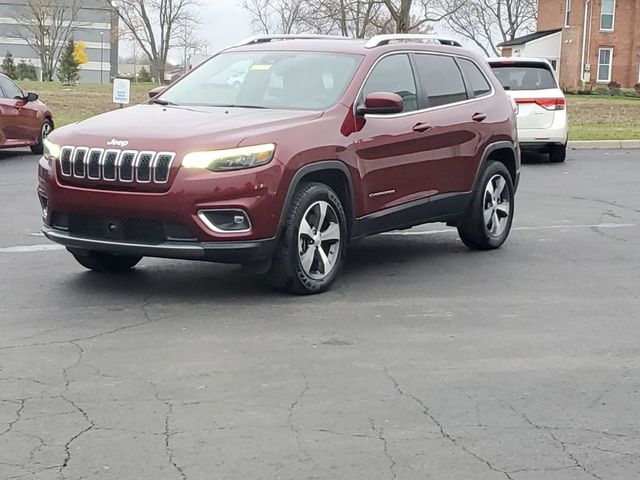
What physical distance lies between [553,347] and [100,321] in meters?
2.66

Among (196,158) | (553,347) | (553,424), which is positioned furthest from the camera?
(196,158)

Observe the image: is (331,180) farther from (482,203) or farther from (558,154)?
(558,154)

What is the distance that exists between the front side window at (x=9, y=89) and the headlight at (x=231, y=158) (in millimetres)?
11776

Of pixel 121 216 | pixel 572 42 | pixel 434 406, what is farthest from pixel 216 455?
pixel 572 42

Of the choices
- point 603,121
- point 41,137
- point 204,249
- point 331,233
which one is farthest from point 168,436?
point 603,121

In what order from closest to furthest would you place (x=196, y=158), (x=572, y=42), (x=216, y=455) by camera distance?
1. (x=216, y=455)
2. (x=196, y=158)
3. (x=572, y=42)

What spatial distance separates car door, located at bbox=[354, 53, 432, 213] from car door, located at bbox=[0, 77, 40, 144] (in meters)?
10.3

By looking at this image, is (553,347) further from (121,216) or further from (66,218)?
(66,218)

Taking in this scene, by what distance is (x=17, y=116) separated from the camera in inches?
673

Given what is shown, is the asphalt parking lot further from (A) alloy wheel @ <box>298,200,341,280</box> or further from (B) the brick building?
(B) the brick building

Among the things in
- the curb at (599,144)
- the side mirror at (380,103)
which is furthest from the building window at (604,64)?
the side mirror at (380,103)

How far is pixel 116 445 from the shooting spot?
167 inches

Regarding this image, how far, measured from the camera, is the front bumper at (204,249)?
21.3 feet

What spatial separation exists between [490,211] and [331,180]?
2.27 meters
